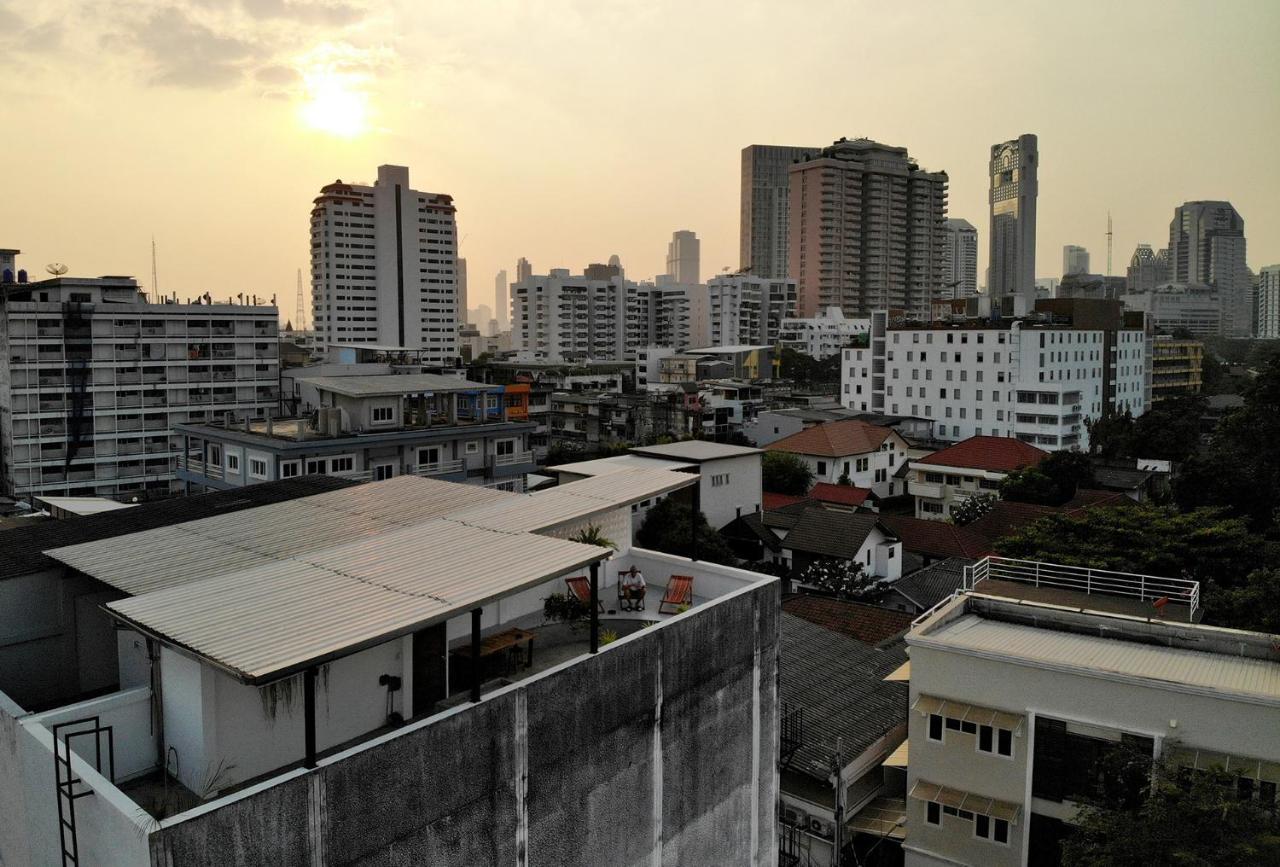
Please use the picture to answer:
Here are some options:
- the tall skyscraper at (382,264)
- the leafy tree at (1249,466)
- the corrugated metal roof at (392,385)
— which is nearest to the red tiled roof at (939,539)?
the leafy tree at (1249,466)

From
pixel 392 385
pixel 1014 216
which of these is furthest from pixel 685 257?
pixel 392 385

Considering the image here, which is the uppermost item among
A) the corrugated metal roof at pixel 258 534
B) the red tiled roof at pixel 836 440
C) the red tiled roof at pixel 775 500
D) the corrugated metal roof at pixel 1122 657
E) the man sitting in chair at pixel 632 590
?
the corrugated metal roof at pixel 258 534

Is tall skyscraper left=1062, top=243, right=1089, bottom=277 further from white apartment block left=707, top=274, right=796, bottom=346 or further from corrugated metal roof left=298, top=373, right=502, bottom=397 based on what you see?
corrugated metal roof left=298, top=373, right=502, bottom=397

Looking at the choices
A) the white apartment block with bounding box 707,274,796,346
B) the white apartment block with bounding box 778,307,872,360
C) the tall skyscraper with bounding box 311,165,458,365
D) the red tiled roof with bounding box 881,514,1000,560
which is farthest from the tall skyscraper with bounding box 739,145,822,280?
the red tiled roof with bounding box 881,514,1000,560

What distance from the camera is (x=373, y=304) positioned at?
273ft

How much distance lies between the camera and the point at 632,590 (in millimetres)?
9438

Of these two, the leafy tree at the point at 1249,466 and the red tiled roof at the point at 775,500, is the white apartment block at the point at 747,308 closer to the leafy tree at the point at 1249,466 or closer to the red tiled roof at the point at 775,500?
the red tiled roof at the point at 775,500

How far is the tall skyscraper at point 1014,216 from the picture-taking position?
349 ft

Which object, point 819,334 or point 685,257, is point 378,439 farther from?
point 685,257

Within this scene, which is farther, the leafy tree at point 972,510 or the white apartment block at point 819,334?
the white apartment block at point 819,334

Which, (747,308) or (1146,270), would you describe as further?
(1146,270)

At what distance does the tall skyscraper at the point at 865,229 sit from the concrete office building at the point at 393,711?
90.7 metres

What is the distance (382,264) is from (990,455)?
206 feet

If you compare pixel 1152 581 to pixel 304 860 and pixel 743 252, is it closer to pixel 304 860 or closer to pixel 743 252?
pixel 304 860
